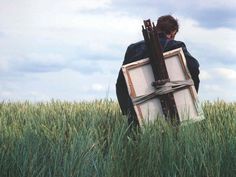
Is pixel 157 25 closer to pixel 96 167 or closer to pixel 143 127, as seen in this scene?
pixel 143 127

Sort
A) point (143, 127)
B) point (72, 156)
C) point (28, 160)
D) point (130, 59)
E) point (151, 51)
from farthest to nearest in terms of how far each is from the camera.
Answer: point (130, 59) < point (151, 51) < point (143, 127) < point (28, 160) < point (72, 156)

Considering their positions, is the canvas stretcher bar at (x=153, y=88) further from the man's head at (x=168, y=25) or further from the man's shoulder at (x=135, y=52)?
the man's head at (x=168, y=25)

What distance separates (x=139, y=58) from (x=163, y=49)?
0.21m

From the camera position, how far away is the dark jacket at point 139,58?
4.92m

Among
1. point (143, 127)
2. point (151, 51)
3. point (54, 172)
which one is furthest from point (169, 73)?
point (54, 172)

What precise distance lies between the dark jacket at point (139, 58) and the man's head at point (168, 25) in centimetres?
5

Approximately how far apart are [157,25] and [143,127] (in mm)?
1108

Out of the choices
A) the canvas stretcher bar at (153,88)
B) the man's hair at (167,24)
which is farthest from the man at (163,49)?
the canvas stretcher bar at (153,88)

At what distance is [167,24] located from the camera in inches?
198

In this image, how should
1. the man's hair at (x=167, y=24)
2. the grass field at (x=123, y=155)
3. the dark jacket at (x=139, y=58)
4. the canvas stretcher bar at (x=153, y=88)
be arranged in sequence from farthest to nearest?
the man's hair at (x=167, y=24) → the dark jacket at (x=139, y=58) → the canvas stretcher bar at (x=153, y=88) → the grass field at (x=123, y=155)

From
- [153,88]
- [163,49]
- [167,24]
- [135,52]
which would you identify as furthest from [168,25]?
[153,88]

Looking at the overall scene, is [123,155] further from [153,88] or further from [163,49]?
[163,49]

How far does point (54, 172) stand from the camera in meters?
3.61

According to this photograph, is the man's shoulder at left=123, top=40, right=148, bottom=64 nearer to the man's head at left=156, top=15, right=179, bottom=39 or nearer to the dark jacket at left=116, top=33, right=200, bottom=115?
the dark jacket at left=116, top=33, right=200, bottom=115
